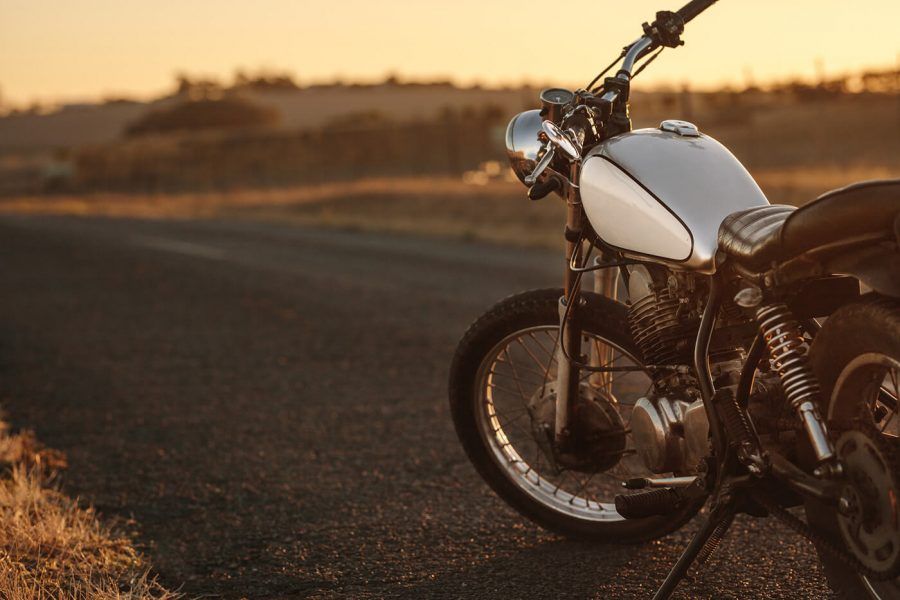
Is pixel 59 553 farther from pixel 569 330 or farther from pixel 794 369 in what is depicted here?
pixel 794 369

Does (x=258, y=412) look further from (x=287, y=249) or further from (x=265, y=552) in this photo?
(x=287, y=249)

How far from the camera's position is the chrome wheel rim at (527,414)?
11.9 feet

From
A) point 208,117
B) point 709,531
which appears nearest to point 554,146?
point 709,531

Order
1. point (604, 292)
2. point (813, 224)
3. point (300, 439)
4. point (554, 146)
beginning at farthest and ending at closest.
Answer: point (300, 439), point (604, 292), point (554, 146), point (813, 224)

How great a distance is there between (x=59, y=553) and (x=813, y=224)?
95.3 inches

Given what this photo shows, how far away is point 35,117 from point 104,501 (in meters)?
106

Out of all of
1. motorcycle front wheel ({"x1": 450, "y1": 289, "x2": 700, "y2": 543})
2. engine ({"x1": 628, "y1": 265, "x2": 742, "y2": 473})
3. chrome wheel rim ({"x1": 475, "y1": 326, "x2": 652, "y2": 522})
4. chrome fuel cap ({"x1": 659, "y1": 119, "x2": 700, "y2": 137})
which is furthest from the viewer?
chrome wheel rim ({"x1": 475, "y1": 326, "x2": 652, "y2": 522})

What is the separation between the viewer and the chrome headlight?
134 inches

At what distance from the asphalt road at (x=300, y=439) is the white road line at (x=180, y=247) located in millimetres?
2784

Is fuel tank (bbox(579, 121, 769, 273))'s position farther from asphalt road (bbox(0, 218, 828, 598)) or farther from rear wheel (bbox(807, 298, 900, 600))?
asphalt road (bbox(0, 218, 828, 598))

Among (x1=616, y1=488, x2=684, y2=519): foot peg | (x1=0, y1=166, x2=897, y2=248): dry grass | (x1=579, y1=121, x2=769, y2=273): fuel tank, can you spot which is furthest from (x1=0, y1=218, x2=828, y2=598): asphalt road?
(x1=0, y1=166, x2=897, y2=248): dry grass

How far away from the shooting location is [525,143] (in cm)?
342

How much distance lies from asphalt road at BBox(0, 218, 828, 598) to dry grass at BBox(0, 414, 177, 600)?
12 cm

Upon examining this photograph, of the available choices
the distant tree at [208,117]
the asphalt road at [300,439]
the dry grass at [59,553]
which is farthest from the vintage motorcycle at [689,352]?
the distant tree at [208,117]
